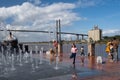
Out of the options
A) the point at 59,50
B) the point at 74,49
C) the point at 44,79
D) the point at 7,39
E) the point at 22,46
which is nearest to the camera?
the point at 44,79

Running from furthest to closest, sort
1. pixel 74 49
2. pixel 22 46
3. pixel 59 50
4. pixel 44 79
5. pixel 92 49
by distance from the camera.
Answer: pixel 22 46, pixel 59 50, pixel 92 49, pixel 74 49, pixel 44 79

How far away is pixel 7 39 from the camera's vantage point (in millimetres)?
33969

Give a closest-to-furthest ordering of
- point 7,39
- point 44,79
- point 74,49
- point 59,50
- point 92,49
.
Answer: point 44,79 < point 74,49 < point 92,49 < point 59,50 < point 7,39

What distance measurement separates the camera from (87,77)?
507 inches

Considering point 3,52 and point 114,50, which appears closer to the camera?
point 114,50

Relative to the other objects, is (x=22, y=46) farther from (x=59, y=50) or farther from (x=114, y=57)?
(x=114, y=57)

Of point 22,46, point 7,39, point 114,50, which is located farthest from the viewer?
point 22,46

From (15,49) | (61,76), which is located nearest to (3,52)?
(15,49)

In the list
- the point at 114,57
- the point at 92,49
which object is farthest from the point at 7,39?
the point at 114,57

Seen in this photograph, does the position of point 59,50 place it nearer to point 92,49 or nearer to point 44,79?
point 92,49

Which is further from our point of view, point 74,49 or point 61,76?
point 74,49

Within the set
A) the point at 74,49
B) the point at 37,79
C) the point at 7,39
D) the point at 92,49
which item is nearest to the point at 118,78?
the point at 37,79

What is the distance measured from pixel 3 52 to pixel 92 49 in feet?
43.1

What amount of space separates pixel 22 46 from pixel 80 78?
992 inches
